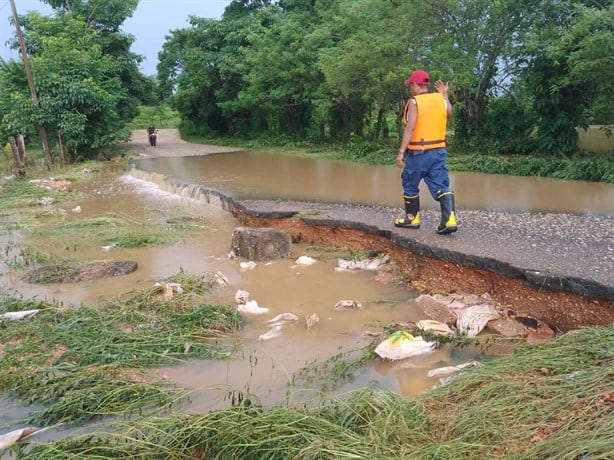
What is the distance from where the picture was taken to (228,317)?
5.00 m

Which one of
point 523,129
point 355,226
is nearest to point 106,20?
point 523,129

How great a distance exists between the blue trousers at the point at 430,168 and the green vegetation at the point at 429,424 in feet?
8.75

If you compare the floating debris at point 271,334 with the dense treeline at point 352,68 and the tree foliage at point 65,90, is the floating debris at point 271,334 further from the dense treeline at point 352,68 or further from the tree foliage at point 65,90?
the tree foliage at point 65,90

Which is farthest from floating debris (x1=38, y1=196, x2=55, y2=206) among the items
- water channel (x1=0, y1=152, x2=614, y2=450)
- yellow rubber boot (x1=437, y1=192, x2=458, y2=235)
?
yellow rubber boot (x1=437, y1=192, x2=458, y2=235)

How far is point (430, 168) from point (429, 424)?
10.9 ft

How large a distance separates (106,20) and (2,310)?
878 inches

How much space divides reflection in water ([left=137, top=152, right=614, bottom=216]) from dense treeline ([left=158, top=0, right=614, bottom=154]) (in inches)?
100

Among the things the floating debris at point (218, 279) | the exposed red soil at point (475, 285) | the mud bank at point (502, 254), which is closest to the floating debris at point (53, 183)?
the mud bank at point (502, 254)

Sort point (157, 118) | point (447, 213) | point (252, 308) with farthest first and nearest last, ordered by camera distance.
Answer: point (157, 118)
point (447, 213)
point (252, 308)

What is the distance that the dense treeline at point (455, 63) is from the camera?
42.0ft

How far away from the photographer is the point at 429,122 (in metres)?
5.54

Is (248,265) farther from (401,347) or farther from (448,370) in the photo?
(448,370)

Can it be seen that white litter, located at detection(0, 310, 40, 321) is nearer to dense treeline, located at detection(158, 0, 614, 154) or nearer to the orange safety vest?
the orange safety vest

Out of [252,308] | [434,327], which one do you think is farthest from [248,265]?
[434,327]
